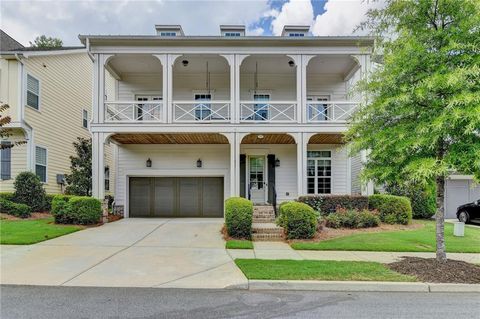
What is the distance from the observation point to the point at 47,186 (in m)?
16.5

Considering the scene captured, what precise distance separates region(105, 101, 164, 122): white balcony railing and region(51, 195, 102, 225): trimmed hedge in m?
3.81

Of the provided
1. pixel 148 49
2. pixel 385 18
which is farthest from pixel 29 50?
pixel 385 18

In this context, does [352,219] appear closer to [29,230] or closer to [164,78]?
[164,78]

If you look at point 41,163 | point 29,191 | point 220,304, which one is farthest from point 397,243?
point 41,163

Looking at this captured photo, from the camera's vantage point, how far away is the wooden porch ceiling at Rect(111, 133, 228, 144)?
15.0 metres

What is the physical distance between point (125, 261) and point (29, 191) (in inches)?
357

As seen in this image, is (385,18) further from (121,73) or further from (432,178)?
(121,73)

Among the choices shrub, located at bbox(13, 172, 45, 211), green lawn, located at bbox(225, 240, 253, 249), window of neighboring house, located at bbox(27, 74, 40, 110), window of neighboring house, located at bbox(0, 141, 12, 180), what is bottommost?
green lawn, located at bbox(225, 240, 253, 249)

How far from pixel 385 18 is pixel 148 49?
9628 mm

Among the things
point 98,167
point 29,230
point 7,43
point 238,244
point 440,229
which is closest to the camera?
point 440,229

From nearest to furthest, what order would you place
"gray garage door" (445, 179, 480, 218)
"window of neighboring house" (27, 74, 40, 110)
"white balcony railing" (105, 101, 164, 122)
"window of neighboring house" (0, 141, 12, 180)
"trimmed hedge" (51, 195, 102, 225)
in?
1. "trimmed hedge" (51, 195, 102, 225)
2. "white balcony railing" (105, 101, 164, 122)
3. "window of neighboring house" (0, 141, 12, 180)
4. "window of neighboring house" (27, 74, 40, 110)
5. "gray garage door" (445, 179, 480, 218)

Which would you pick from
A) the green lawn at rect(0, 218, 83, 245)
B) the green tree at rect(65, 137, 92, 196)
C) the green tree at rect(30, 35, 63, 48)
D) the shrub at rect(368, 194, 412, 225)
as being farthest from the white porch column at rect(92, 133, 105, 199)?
the green tree at rect(30, 35, 63, 48)

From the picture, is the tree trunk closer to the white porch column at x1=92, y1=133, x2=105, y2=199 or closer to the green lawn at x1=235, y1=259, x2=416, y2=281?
the green lawn at x1=235, y1=259, x2=416, y2=281

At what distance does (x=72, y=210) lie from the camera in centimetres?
1241
